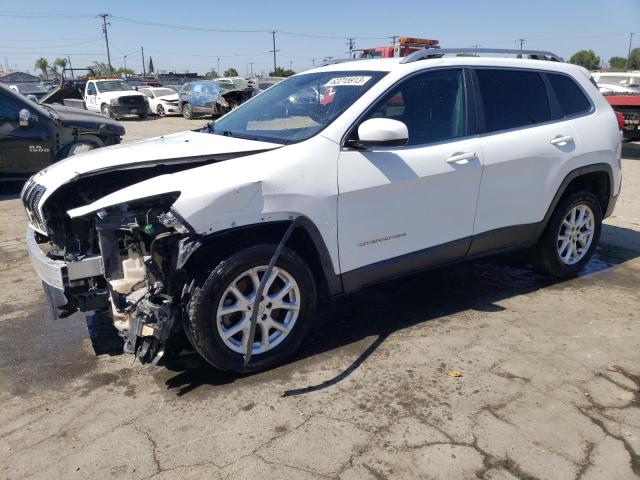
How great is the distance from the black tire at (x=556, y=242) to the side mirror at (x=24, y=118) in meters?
7.32

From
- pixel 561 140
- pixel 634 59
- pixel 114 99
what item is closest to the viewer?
pixel 561 140

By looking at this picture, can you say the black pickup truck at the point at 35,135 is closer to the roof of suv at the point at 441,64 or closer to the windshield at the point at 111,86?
the roof of suv at the point at 441,64

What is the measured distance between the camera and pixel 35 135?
8344 mm

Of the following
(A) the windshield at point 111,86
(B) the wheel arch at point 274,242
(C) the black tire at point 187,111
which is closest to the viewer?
(B) the wheel arch at point 274,242

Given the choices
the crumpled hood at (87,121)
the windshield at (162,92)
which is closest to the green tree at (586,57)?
the windshield at (162,92)

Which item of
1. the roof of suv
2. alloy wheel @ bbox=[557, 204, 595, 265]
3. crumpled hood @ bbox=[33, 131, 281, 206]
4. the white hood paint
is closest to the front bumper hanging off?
the white hood paint

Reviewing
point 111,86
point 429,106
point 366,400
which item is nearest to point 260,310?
point 366,400

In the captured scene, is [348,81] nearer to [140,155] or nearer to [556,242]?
[140,155]

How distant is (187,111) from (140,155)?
76.8ft

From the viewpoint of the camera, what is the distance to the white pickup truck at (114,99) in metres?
25.7

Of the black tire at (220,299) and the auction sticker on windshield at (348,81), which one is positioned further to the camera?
the auction sticker on windshield at (348,81)

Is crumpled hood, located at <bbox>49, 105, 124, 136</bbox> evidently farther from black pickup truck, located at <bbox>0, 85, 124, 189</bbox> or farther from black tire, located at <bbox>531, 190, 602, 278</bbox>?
black tire, located at <bbox>531, 190, 602, 278</bbox>

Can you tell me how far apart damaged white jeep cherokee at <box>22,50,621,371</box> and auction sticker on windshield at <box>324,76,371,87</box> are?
1cm

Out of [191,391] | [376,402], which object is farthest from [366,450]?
[191,391]
